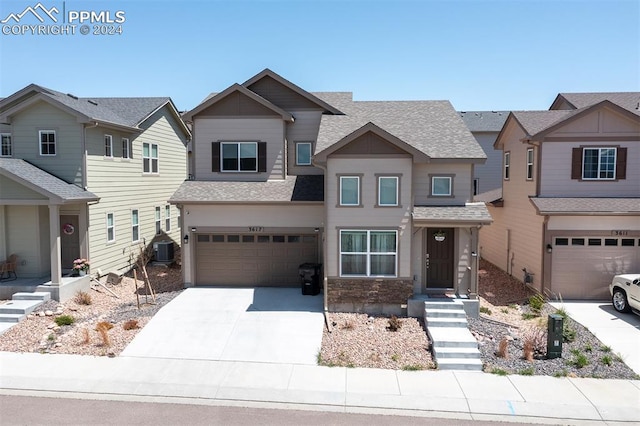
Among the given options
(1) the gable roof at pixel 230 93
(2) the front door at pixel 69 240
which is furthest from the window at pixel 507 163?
(2) the front door at pixel 69 240

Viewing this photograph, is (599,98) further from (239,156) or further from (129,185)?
(129,185)

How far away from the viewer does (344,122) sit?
59.2ft

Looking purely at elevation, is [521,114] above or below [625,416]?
above

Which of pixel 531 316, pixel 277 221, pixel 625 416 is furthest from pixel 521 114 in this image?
pixel 625 416

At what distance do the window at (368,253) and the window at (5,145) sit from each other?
13.5 metres

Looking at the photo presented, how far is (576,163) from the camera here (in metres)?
17.3

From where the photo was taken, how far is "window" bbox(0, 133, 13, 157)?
18.1 metres

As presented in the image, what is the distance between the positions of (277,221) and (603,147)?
40.1 ft

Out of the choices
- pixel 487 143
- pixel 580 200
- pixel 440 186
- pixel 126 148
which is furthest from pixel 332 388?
pixel 487 143

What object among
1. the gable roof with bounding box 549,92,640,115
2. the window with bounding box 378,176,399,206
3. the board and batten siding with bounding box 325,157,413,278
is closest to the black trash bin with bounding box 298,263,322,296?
the board and batten siding with bounding box 325,157,413,278

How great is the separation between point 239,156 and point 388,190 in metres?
6.51

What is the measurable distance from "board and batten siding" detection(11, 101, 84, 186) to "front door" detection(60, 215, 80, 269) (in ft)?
5.18

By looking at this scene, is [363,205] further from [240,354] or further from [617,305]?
[617,305]

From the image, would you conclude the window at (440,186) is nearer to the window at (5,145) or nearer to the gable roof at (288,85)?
the gable roof at (288,85)
